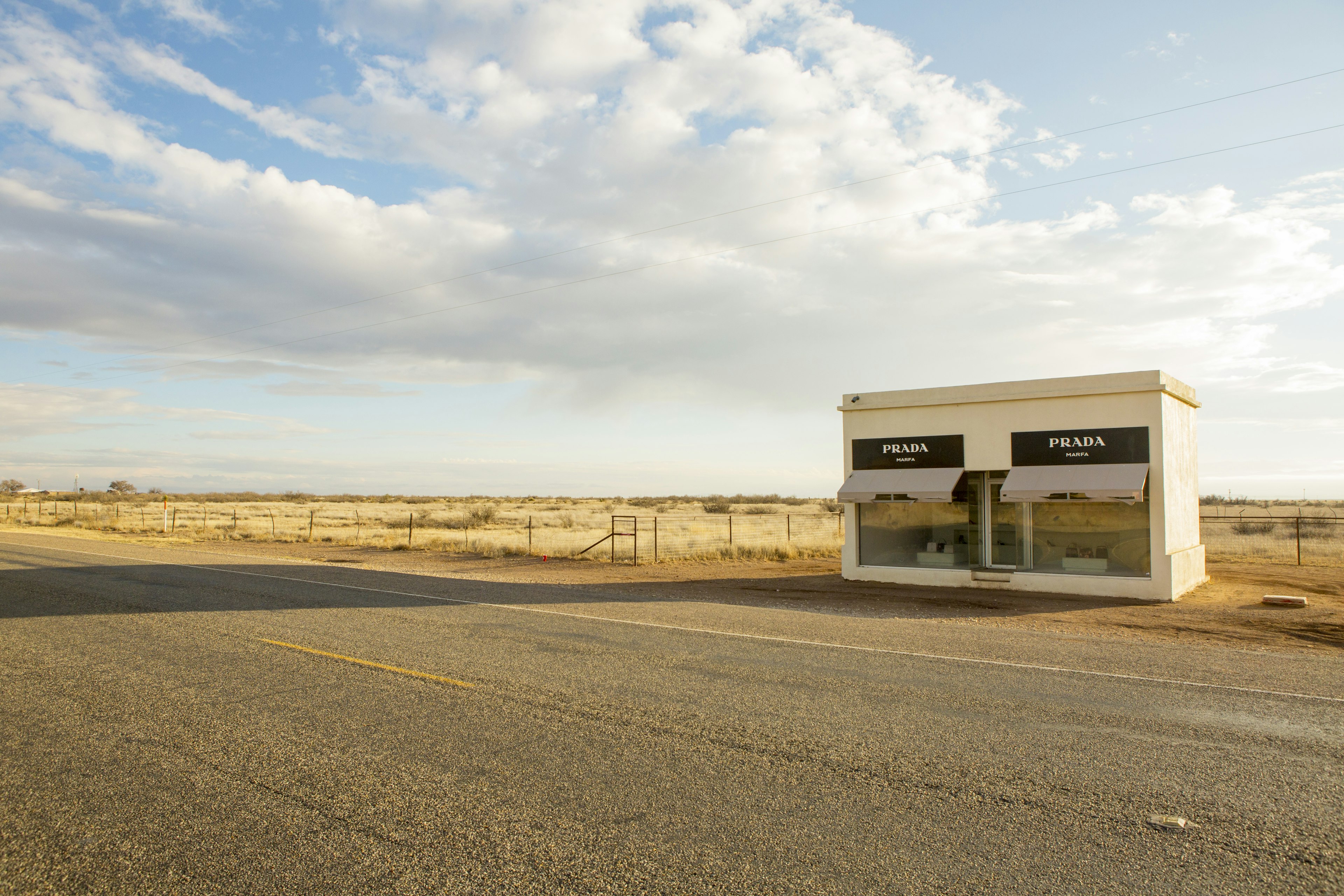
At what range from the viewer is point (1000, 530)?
18.8 metres

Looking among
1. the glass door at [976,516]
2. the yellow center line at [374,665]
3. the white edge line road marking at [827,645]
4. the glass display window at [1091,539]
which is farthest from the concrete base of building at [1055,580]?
the yellow center line at [374,665]

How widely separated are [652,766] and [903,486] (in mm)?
14980

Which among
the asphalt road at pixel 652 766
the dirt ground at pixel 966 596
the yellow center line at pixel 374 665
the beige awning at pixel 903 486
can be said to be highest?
the beige awning at pixel 903 486

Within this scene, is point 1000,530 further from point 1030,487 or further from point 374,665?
point 374,665

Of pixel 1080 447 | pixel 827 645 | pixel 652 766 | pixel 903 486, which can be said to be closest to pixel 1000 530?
pixel 903 486

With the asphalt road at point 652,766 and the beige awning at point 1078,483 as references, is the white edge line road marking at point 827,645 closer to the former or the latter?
the asphalt road at point 652,766

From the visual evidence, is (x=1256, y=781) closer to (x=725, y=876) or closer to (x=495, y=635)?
(x=725, y=876)

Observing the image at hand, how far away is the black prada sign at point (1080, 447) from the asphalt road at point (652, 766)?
7.21 metres

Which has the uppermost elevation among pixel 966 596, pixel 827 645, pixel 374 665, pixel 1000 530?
pixel 1000 530

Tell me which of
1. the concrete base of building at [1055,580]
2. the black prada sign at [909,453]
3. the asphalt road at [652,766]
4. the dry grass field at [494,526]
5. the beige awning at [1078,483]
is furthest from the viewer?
the dry grass field at [494,526]

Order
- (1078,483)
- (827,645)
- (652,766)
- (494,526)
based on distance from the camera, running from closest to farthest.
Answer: (652,766) → (827,645) → (1078,483) → (494,526)

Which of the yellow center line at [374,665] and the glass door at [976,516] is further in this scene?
the glass door at [976,516]

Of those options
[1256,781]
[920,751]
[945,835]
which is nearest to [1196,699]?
[1256,781]

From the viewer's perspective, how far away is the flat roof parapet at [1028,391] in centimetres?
1686
